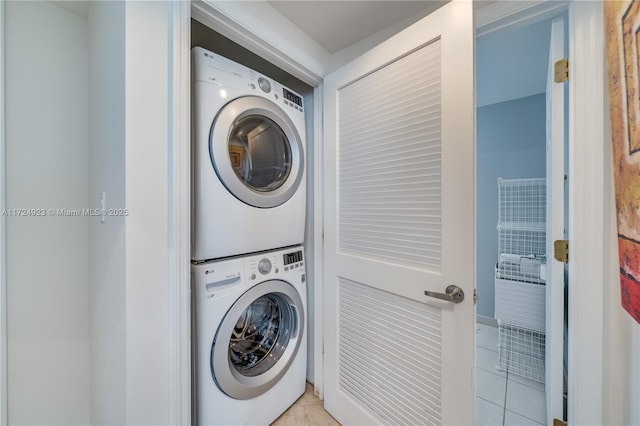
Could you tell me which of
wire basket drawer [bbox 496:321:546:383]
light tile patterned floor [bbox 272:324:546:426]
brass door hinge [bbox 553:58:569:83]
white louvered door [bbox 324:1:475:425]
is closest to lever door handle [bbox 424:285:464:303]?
white louvered door [bbox 324:1:475:425]

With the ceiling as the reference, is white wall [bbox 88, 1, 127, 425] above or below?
below

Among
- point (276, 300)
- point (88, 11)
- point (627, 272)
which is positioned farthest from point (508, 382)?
point (88, 11)

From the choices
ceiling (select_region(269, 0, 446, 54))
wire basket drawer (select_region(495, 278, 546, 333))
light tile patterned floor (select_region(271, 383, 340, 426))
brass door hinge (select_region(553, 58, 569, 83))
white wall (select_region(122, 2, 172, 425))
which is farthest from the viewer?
wire basket drawer (select_region(495, 278, 546, 333))

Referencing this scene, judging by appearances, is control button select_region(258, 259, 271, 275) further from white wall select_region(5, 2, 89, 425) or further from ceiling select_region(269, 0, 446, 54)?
ceiling select_region(269, 0, 446, 54)

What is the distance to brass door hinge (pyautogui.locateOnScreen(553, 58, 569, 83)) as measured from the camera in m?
0.91

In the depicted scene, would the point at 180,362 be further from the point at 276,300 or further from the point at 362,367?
the point at 362,367

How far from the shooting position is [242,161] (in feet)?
3.93

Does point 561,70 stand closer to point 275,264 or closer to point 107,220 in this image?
point 275,264

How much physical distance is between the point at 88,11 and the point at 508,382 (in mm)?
3255

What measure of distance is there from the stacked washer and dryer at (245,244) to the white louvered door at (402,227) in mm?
217

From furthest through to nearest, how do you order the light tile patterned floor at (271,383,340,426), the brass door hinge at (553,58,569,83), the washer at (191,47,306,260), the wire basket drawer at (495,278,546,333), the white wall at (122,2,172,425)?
the wire basket drawer at (495,278,546,333) < the light tile patterned floor at (271,383,340,426) < the washer at (191,47,306,260) < the brass door hinge at (553,58,569,83) < the white wall at (122,2,172,425)

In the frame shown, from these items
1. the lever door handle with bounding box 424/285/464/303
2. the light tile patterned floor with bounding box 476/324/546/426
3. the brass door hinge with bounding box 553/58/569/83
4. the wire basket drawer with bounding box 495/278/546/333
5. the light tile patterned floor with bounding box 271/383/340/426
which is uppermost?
the brass door hinge with bounding box 553/58/569/83

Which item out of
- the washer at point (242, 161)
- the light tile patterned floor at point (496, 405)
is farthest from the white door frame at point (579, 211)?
the light tile patterned floor at point (496, 405)

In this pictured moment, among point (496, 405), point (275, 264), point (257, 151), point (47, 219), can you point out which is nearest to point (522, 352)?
point (496, 405)
